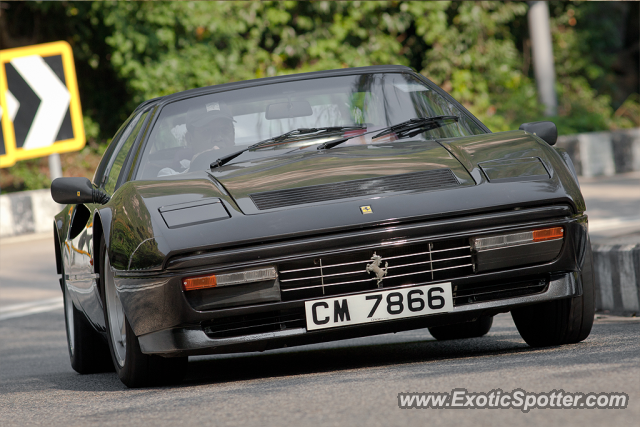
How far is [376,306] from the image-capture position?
4.02 meters

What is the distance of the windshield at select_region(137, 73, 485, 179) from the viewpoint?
492 centimetres

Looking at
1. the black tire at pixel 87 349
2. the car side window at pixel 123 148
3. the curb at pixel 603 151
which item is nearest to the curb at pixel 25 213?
the curb at pixel 603 151

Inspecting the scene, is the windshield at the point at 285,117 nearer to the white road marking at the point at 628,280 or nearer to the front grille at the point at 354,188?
the front grille at the point at 354,188

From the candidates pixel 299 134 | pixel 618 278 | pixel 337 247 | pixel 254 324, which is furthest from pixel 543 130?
pixel 254 324

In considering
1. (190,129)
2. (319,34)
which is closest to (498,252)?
(190,129)

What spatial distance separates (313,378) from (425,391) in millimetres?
880

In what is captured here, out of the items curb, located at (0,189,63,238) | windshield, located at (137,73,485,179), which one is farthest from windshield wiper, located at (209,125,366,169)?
curb, located at (0,189,63,238)

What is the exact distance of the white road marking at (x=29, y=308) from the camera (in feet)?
29.8

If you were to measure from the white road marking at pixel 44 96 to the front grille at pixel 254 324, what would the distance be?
9881 mm

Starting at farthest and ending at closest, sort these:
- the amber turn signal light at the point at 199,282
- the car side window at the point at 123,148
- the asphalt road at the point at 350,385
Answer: the car side window at the point at 123,148, the amber turn signal light at the point at 199,282, the asphalt road at the point at 350,385

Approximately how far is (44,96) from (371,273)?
10465mm

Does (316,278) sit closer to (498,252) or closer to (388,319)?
(388,319)

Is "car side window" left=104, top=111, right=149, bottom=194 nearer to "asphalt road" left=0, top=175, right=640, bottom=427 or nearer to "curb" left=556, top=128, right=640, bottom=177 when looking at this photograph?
"asphalt road" left=0, top=175, right=640, bottom=427

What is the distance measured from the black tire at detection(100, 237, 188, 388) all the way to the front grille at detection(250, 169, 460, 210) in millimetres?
865
